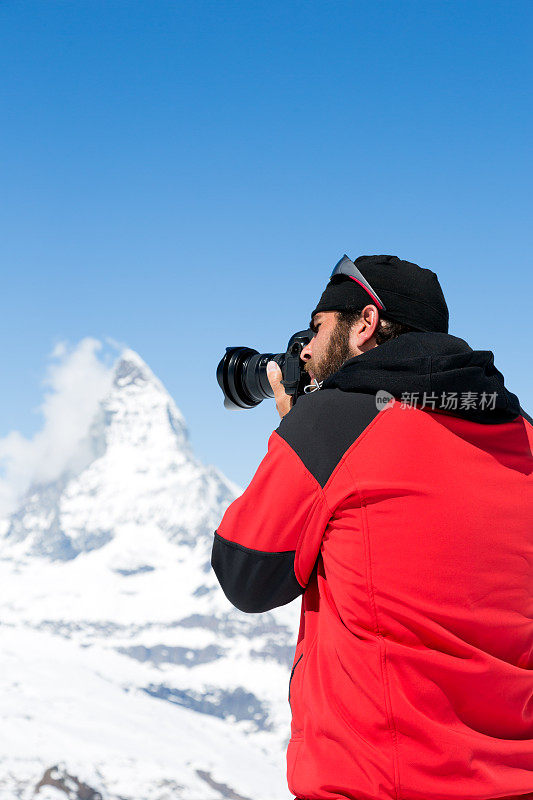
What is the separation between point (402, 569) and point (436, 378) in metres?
0.53

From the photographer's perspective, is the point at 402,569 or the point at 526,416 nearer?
the point at 402,569

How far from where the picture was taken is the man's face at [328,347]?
233 centimetres

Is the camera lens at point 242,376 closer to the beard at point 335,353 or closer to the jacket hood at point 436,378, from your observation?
the beard at point 335,353

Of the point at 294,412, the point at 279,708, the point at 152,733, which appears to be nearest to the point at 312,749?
the point at 294,412

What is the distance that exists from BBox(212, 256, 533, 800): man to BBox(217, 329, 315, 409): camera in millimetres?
878

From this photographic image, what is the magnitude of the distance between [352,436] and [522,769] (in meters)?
1.01

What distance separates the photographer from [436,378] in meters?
1.83

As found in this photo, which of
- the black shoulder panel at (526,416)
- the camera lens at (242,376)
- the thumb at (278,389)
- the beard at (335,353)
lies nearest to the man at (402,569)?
the black shoulder panel at (526,416)

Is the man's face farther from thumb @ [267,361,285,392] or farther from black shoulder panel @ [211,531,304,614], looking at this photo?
black shoulder panel @ [211,531,304,614]

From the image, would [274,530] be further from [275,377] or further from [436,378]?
[275,377]

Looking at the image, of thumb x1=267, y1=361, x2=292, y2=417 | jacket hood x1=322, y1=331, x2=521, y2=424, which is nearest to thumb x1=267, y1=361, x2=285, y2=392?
thumb x1=267, y1=361, x2=292, y2=417

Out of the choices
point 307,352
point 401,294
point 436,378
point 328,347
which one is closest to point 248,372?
point 307,352

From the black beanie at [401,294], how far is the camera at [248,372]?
1.54 feet

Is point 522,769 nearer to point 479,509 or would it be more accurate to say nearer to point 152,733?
point 479,509
